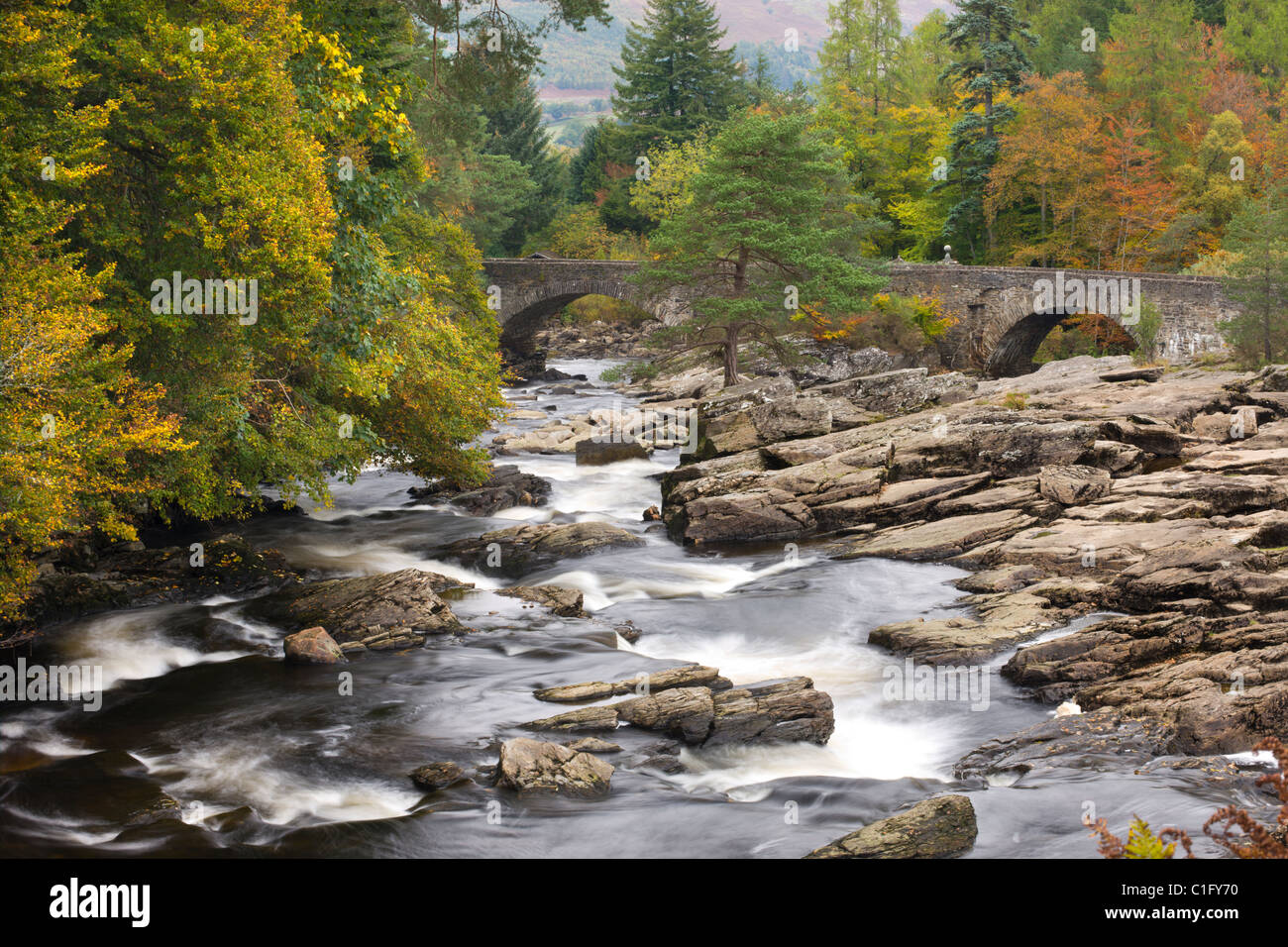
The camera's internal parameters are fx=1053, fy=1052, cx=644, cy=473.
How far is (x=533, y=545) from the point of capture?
24562mm

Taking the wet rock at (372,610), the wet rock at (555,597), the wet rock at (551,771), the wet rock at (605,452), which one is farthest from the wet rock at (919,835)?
the wet rock at (605,452)

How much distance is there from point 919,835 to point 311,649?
10.6m

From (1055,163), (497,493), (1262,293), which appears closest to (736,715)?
(497,493)

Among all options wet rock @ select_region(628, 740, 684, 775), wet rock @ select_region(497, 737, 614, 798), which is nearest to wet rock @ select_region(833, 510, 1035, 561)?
wet rock @ select_region(628, 740, 684, 775)

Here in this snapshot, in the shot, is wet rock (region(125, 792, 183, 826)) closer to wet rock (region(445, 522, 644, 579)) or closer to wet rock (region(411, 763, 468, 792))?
wet rock (region(411, 763, 468, 792))

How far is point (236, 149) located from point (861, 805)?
14174 millimetres

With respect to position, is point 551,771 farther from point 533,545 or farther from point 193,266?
point 533,545

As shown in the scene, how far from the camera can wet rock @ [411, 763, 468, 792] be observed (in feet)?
41.4

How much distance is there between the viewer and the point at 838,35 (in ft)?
276

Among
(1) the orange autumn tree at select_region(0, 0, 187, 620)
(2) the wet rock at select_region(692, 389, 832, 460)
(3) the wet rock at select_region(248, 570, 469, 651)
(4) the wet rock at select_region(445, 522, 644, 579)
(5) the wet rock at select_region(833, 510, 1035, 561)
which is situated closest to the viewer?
(1) the orange autumn tree at select_region(0, 0, 187, 620)

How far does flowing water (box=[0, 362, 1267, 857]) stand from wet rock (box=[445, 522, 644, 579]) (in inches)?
36.5

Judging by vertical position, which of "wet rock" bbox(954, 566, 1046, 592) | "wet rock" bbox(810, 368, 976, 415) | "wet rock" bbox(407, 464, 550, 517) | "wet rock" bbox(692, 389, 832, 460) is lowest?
"wet rock" bbox(954, 566, 1046, 592)

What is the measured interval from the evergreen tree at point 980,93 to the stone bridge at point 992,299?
1232cm

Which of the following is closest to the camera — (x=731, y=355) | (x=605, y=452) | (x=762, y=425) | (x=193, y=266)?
(x=193, y=266)
